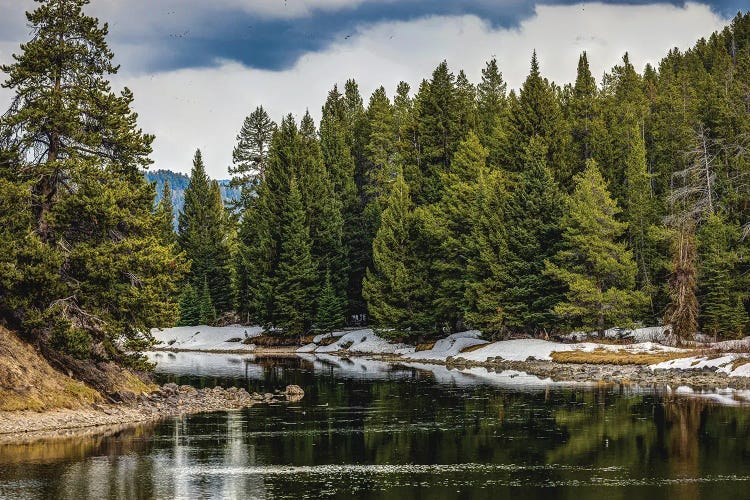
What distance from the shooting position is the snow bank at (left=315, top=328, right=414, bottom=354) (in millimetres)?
70162

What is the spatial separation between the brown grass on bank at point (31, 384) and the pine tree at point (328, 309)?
43568 millimetres

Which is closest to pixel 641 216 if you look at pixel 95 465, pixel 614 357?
pixel 614 357

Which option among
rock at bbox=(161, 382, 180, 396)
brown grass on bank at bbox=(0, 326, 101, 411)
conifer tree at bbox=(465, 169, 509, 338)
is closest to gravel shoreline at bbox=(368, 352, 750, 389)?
conifer tree at bbox=(465, 169, 509, 338)

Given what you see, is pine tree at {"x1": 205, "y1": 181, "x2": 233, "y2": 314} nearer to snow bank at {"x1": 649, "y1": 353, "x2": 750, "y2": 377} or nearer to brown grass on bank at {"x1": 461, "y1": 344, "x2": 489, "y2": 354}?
brown grass on bank at {"x1": 461, "y1": 344, "x2": 489, "y2": 354}

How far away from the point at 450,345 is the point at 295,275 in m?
19.2

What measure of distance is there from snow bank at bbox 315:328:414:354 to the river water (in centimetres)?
2944

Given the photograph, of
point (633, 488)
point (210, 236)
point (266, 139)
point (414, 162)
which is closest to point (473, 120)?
point (414, 162)

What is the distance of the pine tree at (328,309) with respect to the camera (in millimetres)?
75688

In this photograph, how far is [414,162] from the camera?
76.4m

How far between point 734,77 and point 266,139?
53.2 meters

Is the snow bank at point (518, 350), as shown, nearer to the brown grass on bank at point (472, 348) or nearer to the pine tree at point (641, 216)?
the brown grass on bank at point (472, 348)

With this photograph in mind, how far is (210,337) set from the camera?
88875 millimetres

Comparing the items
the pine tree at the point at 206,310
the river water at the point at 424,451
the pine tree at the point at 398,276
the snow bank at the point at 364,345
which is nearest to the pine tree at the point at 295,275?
the snow bank at the point at 364,345

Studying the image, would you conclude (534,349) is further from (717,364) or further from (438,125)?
(438,125)
